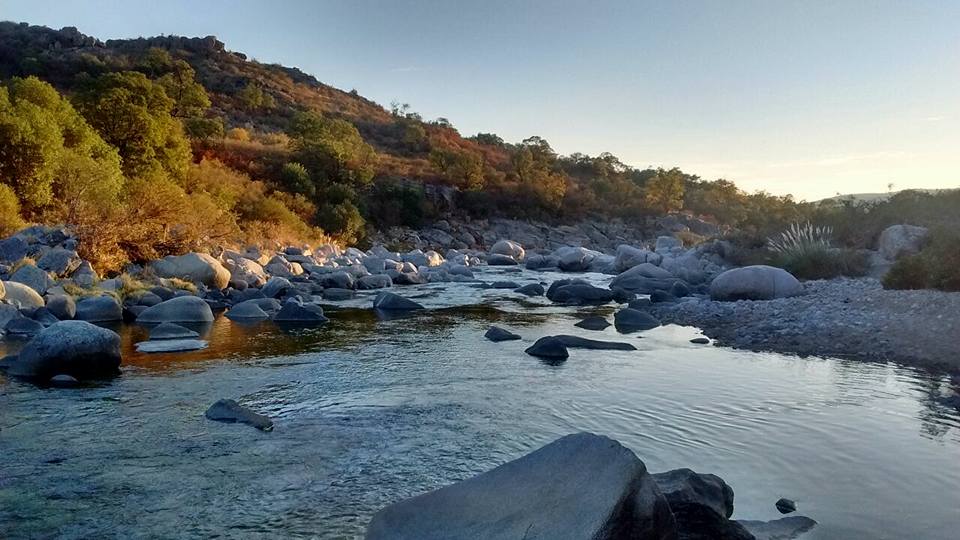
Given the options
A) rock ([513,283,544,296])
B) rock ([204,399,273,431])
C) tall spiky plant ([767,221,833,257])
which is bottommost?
rock ([204,399,273,431])

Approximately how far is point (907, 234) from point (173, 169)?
29.2 metres

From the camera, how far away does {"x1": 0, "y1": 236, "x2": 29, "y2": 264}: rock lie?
57.9 feet

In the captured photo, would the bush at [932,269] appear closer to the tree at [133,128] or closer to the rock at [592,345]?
the rock at [592,345]

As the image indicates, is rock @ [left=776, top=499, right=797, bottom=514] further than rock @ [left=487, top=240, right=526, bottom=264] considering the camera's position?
No

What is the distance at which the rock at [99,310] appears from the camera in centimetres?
1541

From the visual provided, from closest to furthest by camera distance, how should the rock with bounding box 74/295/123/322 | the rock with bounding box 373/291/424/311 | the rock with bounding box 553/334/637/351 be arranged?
the rock with bounding box 553/334/637/351 < the rock with bounding box 74/295/123/322 < the rock with bounding box 373/291/424/311

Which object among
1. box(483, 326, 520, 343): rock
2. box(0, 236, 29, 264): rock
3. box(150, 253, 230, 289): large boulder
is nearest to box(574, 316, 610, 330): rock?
box(483, 326, 520, 343): rock

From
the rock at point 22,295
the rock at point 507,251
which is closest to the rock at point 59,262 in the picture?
the rock at point 22,295

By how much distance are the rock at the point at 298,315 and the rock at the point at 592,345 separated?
6192 mm

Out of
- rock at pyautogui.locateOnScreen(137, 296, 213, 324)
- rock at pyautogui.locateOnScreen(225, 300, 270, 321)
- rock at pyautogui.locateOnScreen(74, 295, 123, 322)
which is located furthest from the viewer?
rock at pyautogui.locateOnScreen(225, 300, 270, 321)

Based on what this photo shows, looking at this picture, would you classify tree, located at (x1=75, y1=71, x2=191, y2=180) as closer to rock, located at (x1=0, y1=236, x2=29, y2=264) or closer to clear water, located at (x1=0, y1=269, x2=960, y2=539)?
rock, located at (x1=0, y1=236, x2=29, y2=264)

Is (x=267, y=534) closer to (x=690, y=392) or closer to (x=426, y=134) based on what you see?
(x=690, y=392)

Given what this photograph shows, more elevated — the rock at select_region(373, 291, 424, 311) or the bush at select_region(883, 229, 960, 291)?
the bush at select_region(883, 229, 960, 291)

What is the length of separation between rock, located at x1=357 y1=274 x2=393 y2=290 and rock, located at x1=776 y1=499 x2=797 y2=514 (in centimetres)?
1971
